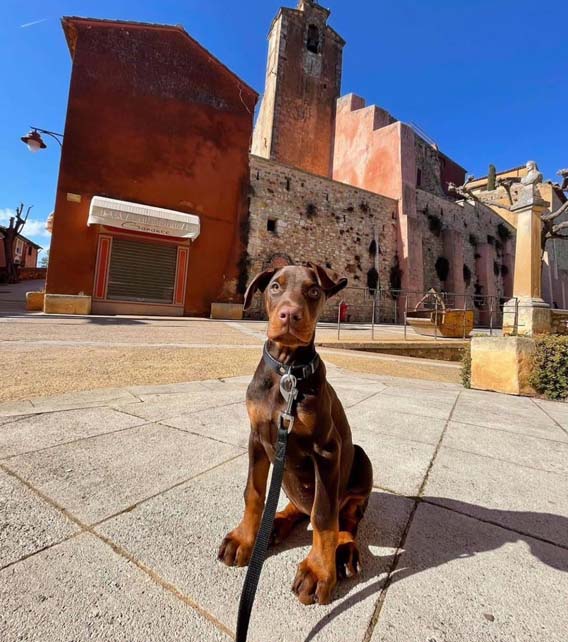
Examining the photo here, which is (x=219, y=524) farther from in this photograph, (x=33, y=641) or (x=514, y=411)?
(x=514, y=411)

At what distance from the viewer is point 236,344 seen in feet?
23.5

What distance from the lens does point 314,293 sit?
1246 mm

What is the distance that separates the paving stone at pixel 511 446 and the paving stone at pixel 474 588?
36.3 inches

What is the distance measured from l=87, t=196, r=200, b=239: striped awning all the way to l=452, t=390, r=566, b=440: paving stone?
39.3 feet

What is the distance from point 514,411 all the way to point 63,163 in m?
15.4

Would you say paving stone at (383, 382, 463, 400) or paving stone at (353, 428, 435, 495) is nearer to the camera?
paving stone at (353, 428, 435, 495)

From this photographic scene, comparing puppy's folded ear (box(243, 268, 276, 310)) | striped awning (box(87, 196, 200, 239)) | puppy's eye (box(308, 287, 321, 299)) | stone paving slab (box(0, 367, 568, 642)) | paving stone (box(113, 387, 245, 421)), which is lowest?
stone paving slab (box(0, 367, 568, 642))

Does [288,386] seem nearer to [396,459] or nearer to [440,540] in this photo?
[440,540]

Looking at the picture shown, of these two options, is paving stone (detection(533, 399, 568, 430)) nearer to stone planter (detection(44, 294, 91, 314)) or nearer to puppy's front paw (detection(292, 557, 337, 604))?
puppy's front paw (detection(292, 557, 337, 604))

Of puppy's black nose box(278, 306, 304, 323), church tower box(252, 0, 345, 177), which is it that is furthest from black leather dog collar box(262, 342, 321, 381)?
church tower box(252, 0, 345, 177)

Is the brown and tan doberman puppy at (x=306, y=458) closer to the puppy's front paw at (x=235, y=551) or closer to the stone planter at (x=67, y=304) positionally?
the puppy's front paw at (x=235, y=551)

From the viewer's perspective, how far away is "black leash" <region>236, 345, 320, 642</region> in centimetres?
78

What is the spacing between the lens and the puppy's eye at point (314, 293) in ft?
4.06

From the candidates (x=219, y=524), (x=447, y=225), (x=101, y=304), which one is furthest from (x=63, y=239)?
(x=447, y=225)
